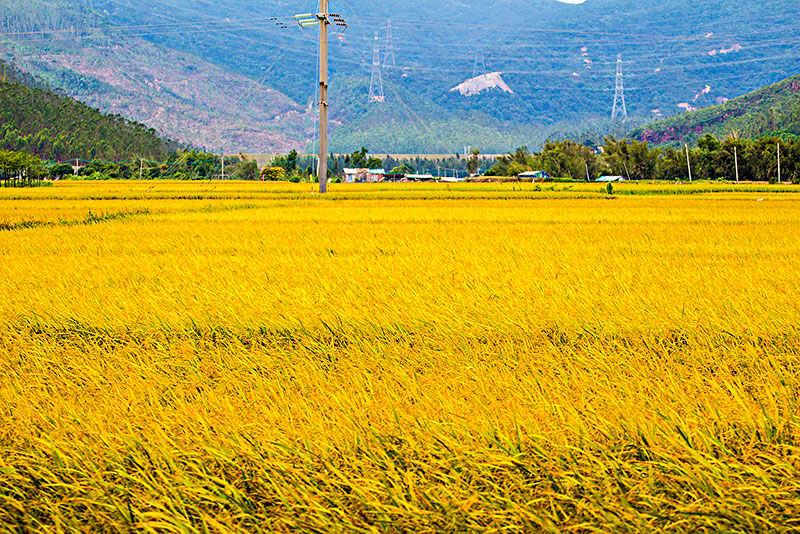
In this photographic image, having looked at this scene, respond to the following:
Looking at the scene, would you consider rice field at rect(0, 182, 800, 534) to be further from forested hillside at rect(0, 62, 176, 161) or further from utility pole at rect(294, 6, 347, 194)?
forested hillside at rect(0, 62, 176, 161)

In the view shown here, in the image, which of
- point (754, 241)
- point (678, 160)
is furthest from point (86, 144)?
point (754, 241)

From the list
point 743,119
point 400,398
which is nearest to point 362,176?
point 743,119

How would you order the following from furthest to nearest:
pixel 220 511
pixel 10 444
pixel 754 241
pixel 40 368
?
pixel 754 241
pixel 40 368
pixel 10 444
pixel 220 511

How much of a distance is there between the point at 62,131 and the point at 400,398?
10790cm

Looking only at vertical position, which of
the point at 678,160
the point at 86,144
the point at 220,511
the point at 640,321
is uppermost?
the point at 86,144

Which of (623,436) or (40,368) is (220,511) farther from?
(40,368)

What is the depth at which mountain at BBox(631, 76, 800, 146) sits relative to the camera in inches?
3615

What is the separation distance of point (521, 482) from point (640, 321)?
2601 mm

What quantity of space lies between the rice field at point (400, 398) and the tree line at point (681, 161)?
4565 centimetres

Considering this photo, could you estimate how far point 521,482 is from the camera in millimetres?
2471

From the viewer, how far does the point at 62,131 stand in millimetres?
97375

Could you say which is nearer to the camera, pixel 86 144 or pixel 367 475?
pixel 367 475

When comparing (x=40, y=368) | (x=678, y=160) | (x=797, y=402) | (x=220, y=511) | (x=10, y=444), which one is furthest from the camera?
(x=678, y=160)

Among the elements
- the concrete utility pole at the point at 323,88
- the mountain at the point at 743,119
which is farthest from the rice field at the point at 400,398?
the mountain at the point at 743,119
